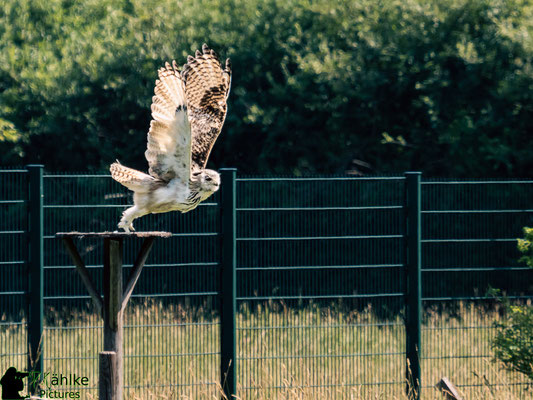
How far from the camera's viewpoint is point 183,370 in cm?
834

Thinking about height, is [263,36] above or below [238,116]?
above

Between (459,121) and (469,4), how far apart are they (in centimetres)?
183

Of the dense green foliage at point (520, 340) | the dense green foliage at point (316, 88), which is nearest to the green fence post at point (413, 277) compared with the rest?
the dense green foliage at point (520, 340)

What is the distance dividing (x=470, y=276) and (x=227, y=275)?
16.5 ft

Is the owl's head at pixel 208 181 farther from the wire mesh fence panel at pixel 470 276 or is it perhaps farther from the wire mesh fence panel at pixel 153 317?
the wire mesh fence panel at pixel 470 276

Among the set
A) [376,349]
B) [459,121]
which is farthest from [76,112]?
[376,349]

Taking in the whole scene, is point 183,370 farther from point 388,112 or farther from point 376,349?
point 388,112

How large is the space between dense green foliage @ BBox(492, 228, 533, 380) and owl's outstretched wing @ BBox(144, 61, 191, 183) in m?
3.11

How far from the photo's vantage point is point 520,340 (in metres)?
7.38

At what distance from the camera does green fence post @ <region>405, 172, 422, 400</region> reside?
7.65m

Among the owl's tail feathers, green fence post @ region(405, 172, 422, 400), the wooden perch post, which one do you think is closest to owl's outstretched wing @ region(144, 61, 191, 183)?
the owl's tail feathers

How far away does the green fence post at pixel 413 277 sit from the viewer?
7.65 meters

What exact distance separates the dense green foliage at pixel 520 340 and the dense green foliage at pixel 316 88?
5.74 metres

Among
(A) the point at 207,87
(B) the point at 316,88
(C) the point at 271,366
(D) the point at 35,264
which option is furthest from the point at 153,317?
(B) the point at 316,88
